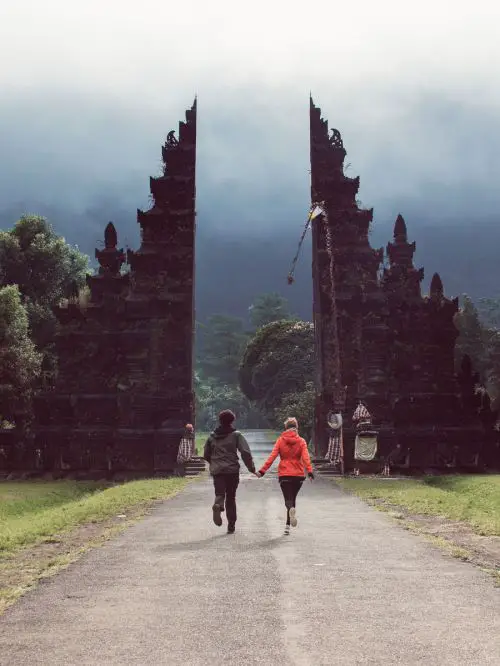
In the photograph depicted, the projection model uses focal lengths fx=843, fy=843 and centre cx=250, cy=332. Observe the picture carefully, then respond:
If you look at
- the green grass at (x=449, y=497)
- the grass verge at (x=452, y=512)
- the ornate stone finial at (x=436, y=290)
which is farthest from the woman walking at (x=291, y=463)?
the ornate stone finial at (x=436, y=290)

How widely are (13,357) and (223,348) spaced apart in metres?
133

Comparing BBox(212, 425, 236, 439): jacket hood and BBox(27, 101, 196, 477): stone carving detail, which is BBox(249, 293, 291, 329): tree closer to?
BBox(27, 101, 196, 477): stone carving detail

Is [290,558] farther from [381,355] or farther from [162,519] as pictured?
[381,355]

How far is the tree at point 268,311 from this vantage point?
170 meters

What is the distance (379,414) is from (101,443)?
46.9 feet

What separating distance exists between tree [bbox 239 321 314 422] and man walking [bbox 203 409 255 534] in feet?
238

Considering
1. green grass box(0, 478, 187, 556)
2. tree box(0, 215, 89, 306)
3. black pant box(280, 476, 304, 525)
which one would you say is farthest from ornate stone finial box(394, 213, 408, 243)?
black pant box(280, 476, 304, 525)

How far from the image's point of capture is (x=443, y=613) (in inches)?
348

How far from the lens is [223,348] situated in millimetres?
179750

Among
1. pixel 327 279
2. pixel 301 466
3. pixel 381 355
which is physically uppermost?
pixel 327 279

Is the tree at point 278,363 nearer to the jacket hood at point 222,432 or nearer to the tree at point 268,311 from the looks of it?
the tree at point 268,311

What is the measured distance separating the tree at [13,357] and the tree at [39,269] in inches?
396

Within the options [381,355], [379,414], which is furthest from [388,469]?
[381,355]

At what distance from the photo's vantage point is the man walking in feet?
52.5
